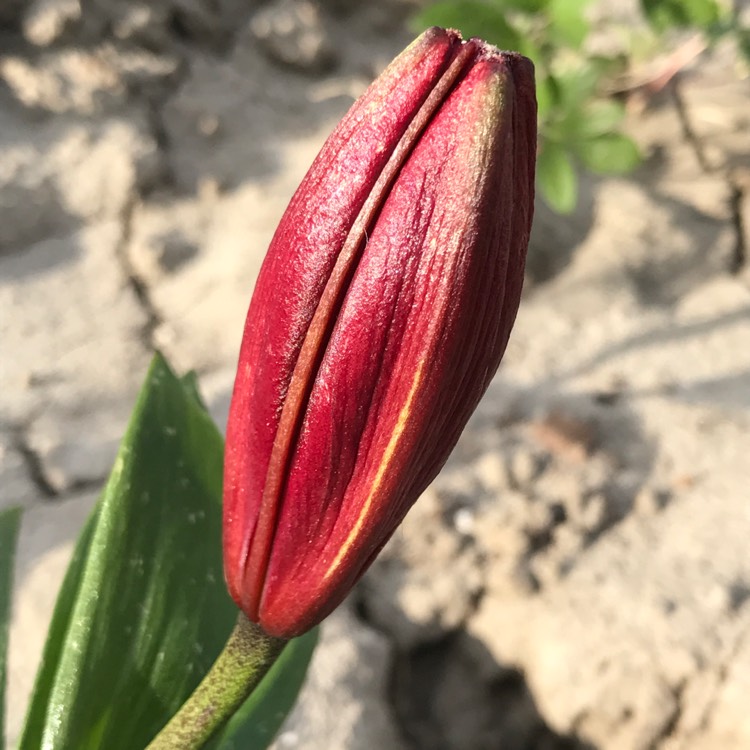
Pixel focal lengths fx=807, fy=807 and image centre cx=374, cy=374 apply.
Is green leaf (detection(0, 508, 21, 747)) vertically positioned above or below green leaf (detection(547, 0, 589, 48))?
above

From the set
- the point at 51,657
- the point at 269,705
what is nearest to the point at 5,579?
the point at 51,657

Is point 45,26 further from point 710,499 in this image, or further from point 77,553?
point 710,499

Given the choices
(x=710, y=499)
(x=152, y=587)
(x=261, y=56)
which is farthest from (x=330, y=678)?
(x=261, y=56)

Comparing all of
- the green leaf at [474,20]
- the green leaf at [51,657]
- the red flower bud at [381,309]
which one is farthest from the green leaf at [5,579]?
the green leaf at [474,20]

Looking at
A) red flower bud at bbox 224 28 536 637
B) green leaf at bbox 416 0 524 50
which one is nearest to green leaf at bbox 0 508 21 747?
red flower bud at bbox 224 28 536 637

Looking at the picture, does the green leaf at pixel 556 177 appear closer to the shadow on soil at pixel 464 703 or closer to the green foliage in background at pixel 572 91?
the green foliage in background at pixel 572 91

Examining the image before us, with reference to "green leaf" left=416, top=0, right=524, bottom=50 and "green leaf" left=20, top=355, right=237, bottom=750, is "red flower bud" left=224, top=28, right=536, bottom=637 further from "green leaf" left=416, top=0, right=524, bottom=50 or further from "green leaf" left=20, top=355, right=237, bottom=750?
"green leaf" left=416, top=0, right=524, bottom=50
